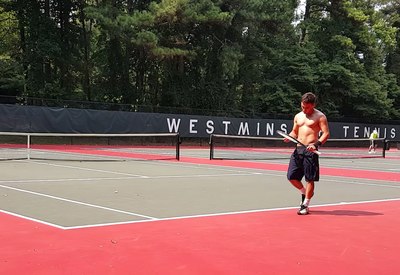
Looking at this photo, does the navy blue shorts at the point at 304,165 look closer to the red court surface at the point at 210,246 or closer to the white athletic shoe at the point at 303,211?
the white athletic shoe at the point at 303,211

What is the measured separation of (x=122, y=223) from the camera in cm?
647

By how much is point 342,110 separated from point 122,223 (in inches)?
1808

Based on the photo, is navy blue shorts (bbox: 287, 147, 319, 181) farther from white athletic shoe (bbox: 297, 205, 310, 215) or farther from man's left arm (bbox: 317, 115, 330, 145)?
white athletic shoe (bbox: 297, 205, 310, 215)

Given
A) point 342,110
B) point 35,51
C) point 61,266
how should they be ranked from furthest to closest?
Result: point 342,110 → point 35,51 → point 61,266

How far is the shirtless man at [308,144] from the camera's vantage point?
7520mm

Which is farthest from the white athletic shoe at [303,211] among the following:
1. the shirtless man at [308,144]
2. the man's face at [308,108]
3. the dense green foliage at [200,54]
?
the dense green foliage at [200,54]

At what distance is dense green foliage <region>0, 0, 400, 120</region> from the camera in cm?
3560

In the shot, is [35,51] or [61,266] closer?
[61,266]

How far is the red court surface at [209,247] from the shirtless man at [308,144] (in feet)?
1.91

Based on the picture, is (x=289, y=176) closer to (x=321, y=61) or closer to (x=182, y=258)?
(x=182, y=258)

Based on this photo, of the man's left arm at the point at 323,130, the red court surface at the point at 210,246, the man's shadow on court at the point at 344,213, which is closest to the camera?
the red court surface at the point at 210,246

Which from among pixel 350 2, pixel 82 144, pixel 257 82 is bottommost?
pixel 82 144

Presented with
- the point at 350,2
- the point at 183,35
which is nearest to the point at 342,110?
the point at 350,2

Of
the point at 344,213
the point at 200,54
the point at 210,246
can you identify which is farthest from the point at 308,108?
the point at 200,54
